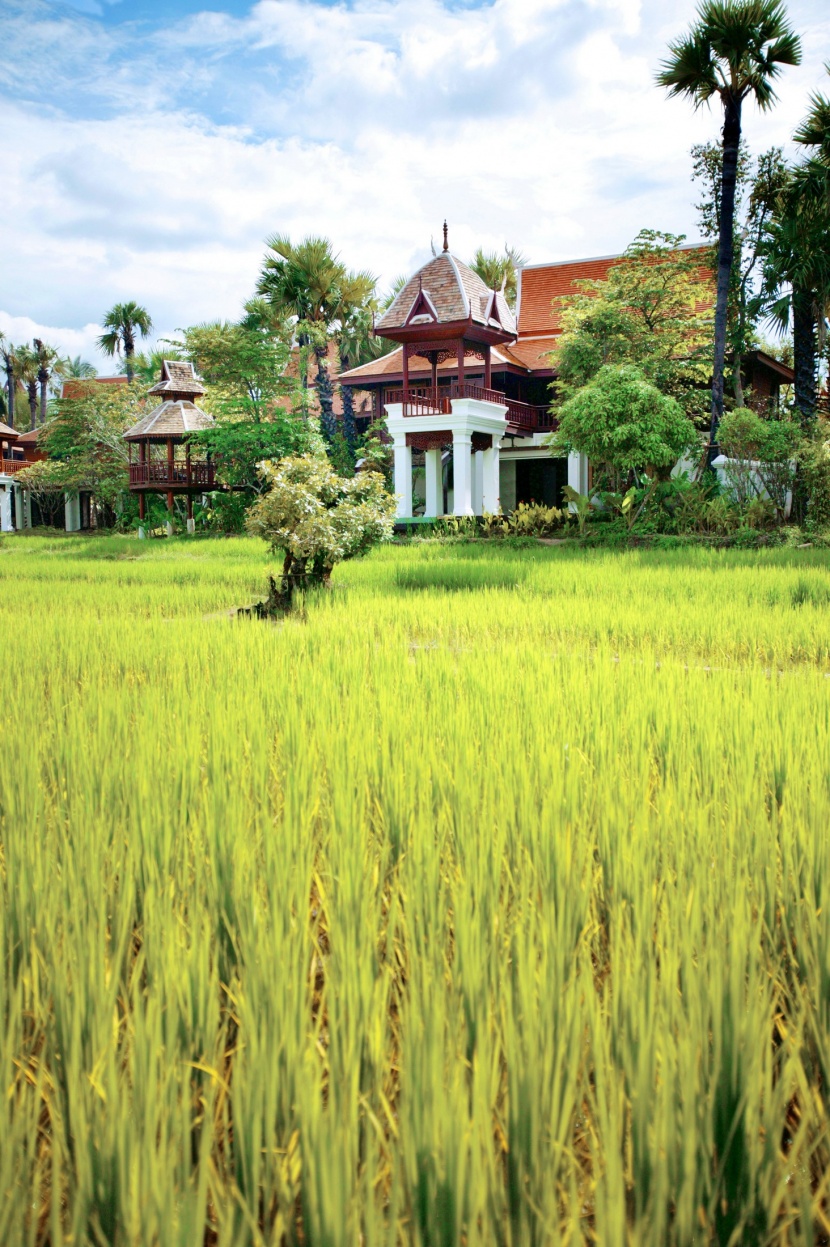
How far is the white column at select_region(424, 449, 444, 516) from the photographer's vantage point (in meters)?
21.5

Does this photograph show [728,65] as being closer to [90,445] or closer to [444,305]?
[444,305]

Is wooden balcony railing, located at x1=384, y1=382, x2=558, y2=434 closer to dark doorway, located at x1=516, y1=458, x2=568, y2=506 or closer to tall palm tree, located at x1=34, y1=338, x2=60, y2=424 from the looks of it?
dark doorway, located at x1=516, y1=458, x2=568, y2=506

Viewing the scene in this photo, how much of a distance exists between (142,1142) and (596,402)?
15.5 m

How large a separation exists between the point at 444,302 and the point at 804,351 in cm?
806

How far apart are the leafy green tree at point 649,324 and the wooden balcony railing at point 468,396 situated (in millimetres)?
2819

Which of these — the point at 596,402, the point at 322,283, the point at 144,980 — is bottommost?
the point at 144,980

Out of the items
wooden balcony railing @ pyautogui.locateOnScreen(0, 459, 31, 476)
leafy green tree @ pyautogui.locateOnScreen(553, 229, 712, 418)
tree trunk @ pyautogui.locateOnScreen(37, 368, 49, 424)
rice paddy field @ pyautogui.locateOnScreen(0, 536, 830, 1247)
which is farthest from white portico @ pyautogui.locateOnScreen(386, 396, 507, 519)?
tree trunk @ pyautogui.locateOnScreen(37, 368, 49, 424)

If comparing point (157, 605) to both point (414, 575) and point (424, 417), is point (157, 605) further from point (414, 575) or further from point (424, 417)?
point (424, 417)

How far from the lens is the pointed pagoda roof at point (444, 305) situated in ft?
68.5

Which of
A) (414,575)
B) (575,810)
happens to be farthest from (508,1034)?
(414,575)

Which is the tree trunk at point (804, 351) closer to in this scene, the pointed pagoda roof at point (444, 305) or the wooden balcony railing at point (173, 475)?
the pointed pagoda roof at point (444, 305)

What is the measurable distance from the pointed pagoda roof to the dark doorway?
328 centimetres

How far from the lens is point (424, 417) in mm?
20672

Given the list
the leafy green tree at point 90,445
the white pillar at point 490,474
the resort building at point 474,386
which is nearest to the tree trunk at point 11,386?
the leafy green tree at point 90,445
